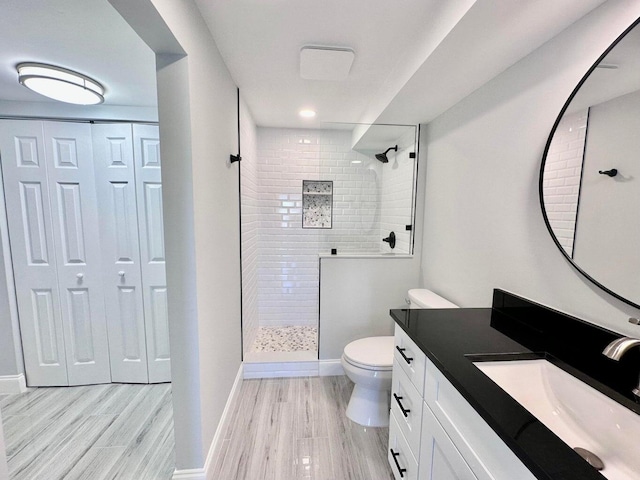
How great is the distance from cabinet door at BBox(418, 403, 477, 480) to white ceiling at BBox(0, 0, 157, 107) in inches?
80.9

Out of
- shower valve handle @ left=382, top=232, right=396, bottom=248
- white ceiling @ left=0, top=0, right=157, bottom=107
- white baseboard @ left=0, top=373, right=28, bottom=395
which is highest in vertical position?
white ceiling @ left=0, top=0, right=157, bottom=107

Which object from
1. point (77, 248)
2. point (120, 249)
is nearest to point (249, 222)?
point (120, 249)

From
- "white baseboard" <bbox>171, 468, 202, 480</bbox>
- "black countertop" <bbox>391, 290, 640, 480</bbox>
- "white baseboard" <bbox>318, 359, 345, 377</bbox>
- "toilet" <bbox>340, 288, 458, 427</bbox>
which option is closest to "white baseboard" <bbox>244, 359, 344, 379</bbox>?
"white baseboard" <bbox>318, 359, 345, 377</bbox>

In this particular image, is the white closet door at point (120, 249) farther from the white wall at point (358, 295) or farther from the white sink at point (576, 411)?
the white sink at point (576, 411)

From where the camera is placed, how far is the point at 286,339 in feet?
9.80

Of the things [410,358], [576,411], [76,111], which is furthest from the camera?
[76,111]

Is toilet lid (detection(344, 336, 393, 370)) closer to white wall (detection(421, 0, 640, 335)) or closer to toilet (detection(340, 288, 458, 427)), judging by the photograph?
toilet (detection(340, 288, 458, 427))

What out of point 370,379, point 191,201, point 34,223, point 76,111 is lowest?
point 370,379

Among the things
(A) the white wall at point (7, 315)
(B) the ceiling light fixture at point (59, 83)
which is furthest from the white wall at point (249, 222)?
(A) the white wall at point (7, 315)

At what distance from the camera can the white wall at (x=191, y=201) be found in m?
1.10

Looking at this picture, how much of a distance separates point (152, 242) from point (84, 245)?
1.62 feet

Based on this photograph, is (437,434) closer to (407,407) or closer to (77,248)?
(407,407)

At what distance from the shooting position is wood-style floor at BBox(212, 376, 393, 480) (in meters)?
1.49

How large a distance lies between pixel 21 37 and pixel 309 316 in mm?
3065
